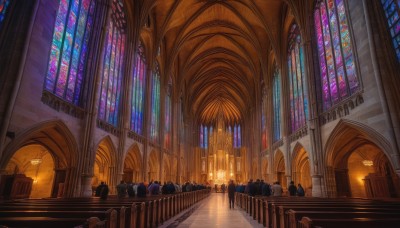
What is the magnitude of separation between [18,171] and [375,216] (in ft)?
58.2

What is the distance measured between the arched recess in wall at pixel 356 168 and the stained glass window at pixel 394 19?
417 cm

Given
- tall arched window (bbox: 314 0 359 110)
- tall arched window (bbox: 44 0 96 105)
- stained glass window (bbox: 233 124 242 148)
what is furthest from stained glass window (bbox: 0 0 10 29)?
stained glass window (bbox: 233 124 242 148)

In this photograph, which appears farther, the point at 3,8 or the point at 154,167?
the point at 154,167

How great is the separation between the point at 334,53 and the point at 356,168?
745 cm

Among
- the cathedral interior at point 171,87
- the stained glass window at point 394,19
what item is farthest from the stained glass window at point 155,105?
the stained glass window at point 394,19

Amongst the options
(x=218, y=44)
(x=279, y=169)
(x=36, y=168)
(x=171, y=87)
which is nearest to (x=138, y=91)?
(x=36, y=168)

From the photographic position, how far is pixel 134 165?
65.9 ft

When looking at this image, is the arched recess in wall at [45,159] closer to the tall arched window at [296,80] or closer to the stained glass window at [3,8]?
the stained glass window at [3,8]

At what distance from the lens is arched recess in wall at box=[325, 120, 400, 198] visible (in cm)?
1307

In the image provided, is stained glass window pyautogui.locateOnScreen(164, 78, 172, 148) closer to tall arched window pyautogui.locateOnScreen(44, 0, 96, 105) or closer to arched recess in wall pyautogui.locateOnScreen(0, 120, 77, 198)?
arched recess in wall pyautogui.locateOnScreen(0, 120, 77, 198)

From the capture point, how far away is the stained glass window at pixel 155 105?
23.6 meters

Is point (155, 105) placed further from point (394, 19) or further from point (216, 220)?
point (394, 19)

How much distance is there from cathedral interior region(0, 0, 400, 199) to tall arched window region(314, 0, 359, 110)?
82 mm

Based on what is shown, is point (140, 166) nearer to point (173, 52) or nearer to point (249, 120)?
point (173, 52)
